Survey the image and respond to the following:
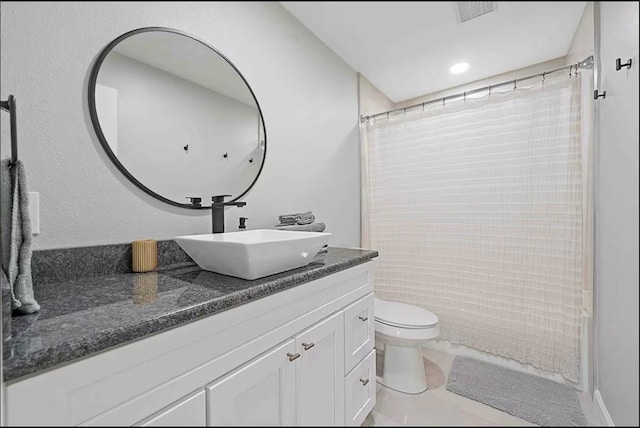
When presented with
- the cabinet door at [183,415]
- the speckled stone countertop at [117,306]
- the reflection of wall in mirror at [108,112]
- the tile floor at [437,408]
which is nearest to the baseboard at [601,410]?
the tile floor at [437,408]

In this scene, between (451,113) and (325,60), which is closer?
(325,60)

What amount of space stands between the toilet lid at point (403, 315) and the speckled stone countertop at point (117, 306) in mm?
572

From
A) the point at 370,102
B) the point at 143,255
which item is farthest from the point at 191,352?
the point at 370,102

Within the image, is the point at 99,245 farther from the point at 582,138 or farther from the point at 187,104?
the point at 582,138

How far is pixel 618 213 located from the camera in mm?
774

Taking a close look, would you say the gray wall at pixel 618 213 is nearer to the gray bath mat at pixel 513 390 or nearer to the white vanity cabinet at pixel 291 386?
the gray bath mat at pixel 513 390

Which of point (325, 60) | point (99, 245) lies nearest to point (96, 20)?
point (99, 245)

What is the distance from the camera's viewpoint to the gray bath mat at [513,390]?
1115mm

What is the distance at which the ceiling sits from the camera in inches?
17.8

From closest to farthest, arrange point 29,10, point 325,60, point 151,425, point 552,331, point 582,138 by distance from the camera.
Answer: point 151,425 → point 29,10 → point 582,138 → point 552,331 → point 325,60

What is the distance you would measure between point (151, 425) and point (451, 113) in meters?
1.73

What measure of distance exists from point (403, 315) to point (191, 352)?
3.53 ft

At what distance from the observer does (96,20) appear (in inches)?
32.8

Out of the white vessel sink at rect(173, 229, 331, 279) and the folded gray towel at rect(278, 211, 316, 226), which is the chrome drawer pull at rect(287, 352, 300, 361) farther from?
the folded gray towel at rect(278, 211, 316, 226)
